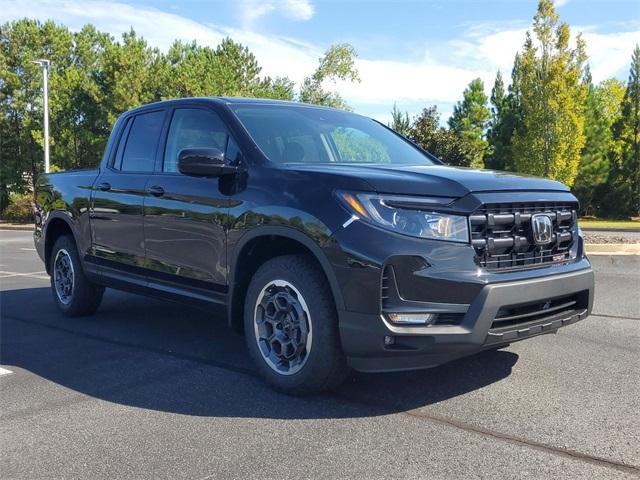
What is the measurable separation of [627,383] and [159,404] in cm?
300

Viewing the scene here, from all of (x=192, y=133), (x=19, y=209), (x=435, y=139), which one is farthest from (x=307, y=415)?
(x=19, y=209)

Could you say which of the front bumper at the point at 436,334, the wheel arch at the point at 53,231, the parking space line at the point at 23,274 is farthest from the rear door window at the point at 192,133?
the parking space line at the point at 23,274

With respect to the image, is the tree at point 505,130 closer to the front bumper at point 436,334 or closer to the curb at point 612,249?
the curb at point 612,249

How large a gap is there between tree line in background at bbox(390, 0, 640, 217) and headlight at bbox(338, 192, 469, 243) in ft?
82.4

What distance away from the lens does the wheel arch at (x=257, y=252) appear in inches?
147

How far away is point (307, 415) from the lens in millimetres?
3605

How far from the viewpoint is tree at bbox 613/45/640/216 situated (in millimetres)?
43031

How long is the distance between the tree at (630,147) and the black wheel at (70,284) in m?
43.2

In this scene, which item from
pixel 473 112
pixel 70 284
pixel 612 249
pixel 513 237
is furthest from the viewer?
pixel 473 112

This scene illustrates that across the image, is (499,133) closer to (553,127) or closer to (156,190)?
(553,127)

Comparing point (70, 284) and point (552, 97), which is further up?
point (552, 97)

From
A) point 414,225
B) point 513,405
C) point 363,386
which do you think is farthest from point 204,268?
point 513,405

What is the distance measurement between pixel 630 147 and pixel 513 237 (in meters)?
46.5

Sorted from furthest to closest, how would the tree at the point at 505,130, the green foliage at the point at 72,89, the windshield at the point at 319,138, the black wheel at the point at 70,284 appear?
the tree at the point at 505,130, the green foliage at the point at 72,89, the black wheel at the point at 70,284, the windshield at the point at 319,138
